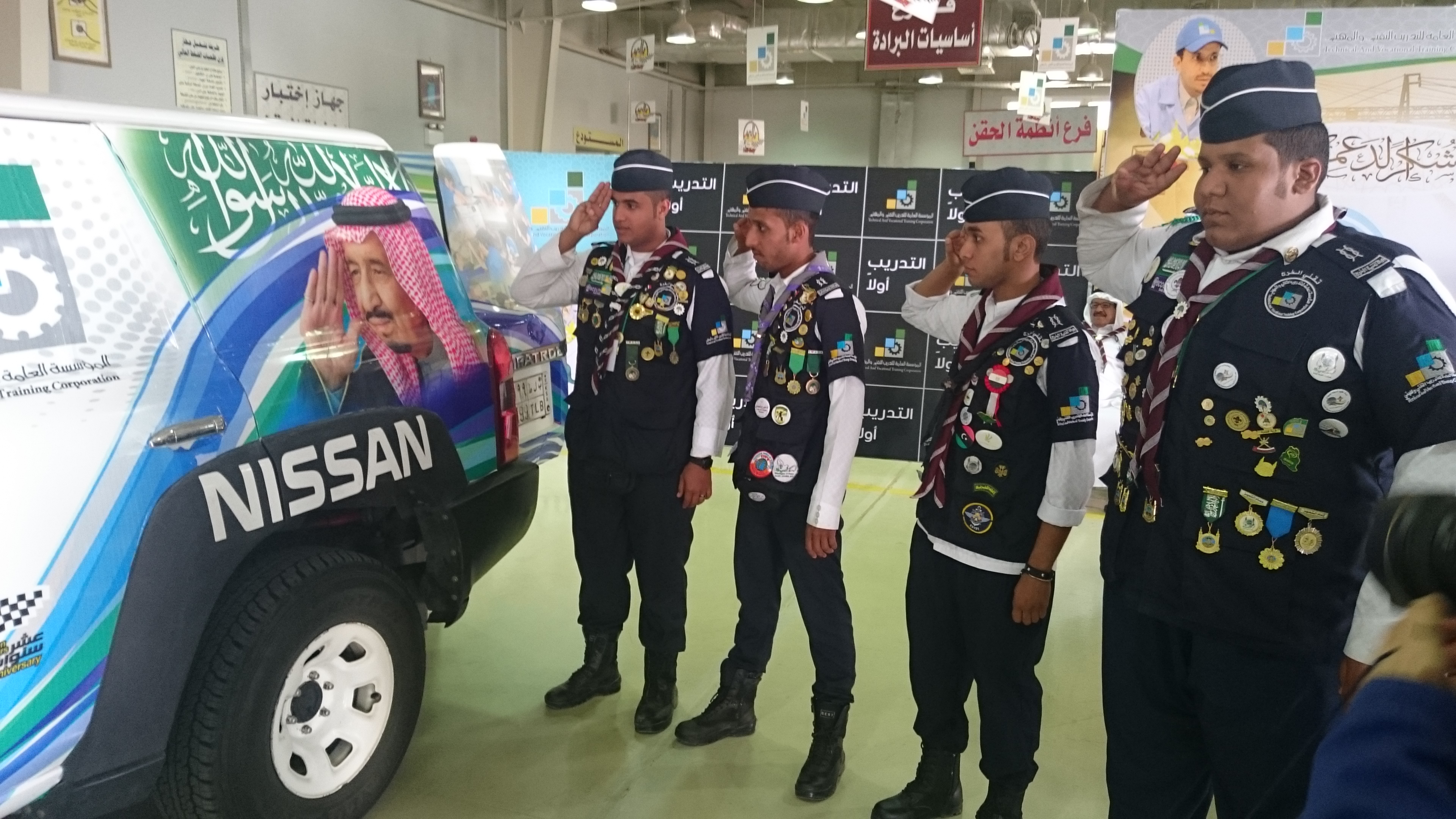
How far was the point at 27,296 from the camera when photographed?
1.65 m

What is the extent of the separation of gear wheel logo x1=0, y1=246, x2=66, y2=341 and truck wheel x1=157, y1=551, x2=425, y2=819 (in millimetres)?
681

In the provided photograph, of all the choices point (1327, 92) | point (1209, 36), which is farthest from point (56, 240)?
point (1327, 92)

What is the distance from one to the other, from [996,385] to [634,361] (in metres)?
1.11

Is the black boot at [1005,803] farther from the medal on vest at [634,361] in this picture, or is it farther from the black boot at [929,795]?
the medal on vest at [634,361]

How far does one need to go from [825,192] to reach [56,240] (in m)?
1.86

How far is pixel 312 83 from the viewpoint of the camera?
8617 mm

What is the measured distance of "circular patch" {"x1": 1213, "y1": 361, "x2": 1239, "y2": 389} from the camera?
1634mm

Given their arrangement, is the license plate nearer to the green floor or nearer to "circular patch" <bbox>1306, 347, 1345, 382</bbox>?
the green floor

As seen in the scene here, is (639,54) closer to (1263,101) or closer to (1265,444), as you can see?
(1263,101)

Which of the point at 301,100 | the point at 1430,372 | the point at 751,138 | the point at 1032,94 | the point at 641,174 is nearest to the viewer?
the point at 1430,372

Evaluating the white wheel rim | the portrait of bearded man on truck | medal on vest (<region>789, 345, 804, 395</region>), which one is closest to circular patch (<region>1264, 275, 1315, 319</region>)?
medal on vest (<region>789, 345, 804, 395</region>)

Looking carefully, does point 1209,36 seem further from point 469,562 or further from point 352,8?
point 352,8

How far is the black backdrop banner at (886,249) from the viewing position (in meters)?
6.38

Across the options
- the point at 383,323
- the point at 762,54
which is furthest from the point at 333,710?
the point at 762,54
